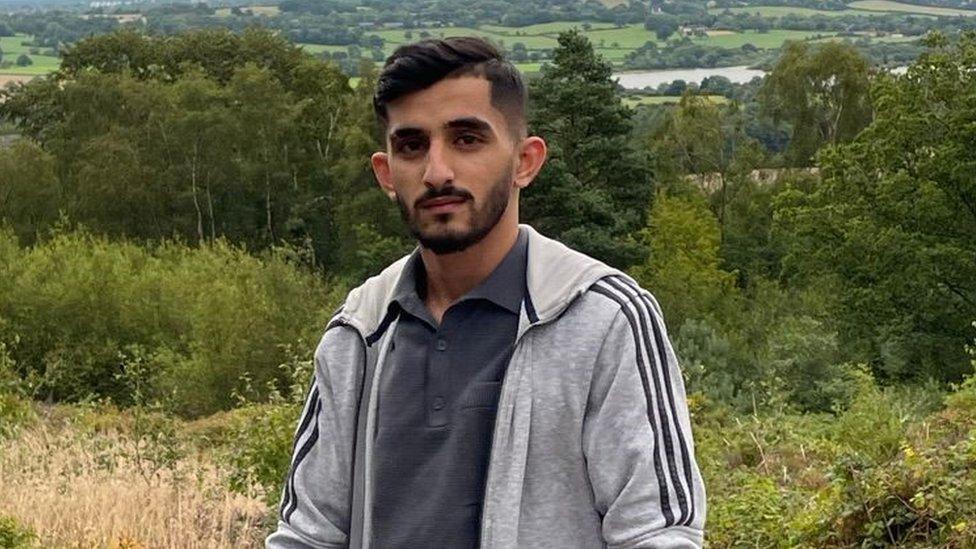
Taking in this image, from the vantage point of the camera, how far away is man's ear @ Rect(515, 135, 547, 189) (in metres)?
1.88

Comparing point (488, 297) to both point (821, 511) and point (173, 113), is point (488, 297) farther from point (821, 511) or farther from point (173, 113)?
point (173, 113)

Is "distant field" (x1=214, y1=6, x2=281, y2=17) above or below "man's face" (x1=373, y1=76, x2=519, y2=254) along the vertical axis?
below

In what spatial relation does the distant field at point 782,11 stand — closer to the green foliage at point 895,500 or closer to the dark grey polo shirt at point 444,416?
the green foliage at point 895,500

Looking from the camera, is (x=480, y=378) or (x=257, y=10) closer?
(x=480, y=378)

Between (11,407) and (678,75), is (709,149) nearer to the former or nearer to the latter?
(11,407)

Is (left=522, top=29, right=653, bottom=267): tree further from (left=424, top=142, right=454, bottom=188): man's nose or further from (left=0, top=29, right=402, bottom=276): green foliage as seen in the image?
(left=424, top=142, right=454, bottom=188): man's nose

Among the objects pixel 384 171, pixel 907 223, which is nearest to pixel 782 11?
pixel 907 223

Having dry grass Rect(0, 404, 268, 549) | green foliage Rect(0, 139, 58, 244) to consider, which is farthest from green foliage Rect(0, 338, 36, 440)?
green foliage Rect(0, 139, 58, 244)

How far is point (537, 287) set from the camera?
181cm

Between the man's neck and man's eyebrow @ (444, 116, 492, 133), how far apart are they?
13 centimetres

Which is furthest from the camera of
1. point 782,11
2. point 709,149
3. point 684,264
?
point 782,11

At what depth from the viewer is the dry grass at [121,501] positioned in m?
5.43

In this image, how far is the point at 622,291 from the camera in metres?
1.79

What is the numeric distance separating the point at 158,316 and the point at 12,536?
21061 mm
